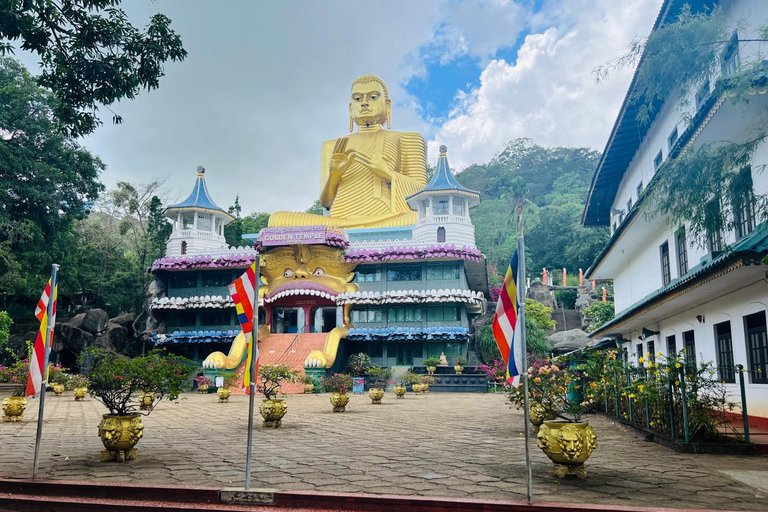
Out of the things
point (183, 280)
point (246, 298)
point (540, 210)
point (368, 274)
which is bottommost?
point (246, 298)

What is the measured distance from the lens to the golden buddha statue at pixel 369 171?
3834 centimetres

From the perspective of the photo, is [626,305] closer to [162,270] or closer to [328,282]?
[328,282]

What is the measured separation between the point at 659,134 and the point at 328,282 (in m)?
19.9

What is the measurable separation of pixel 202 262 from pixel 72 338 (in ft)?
28.2

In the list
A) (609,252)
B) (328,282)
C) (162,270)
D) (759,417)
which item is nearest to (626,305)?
(609,252)

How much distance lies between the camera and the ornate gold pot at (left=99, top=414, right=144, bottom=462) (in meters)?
8.53

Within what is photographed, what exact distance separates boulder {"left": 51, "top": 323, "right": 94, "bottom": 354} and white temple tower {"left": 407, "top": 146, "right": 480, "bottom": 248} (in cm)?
1996

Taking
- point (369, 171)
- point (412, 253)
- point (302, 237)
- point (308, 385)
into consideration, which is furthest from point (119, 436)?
point (369, 171)

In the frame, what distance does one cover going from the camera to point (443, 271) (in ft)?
109

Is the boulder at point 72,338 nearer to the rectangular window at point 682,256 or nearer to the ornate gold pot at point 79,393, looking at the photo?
the ornate gold pot at point 79,393

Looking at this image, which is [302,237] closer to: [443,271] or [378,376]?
[443,271]

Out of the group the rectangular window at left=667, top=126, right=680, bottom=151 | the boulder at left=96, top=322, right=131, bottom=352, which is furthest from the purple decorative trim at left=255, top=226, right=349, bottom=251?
the rectangular window at left=667, top=126, right=680, bottom=151

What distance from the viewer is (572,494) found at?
6363 mm

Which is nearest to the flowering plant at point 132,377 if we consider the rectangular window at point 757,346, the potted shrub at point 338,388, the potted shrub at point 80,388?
the potted shrub at point 338,388
